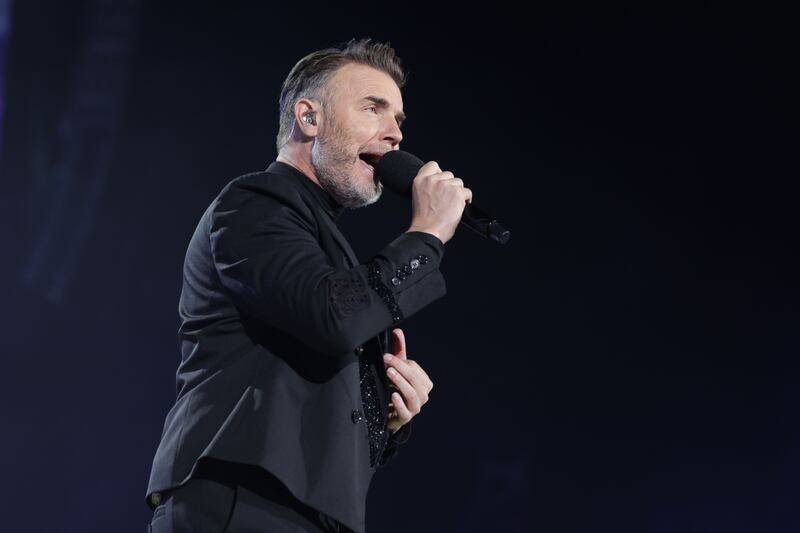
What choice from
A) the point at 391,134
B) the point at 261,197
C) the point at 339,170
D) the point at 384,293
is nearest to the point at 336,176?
the point at 339,170

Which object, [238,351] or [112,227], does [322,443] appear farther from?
[112,227]

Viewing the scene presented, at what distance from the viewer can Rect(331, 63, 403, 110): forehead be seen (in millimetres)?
1595

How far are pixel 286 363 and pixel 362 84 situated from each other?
63 cm

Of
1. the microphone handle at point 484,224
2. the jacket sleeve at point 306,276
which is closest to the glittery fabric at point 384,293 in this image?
the jacket sleeve at point 306,276

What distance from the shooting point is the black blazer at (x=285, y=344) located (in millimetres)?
1149

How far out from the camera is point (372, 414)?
1.31m

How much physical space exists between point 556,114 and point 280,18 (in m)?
1.27

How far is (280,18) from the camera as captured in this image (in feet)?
11.6

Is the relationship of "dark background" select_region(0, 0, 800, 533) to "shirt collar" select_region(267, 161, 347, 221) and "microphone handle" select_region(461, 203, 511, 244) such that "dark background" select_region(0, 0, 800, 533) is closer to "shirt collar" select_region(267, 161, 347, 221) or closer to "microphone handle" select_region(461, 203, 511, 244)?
"shirt collar" select_region(267, 161, 347, 221)

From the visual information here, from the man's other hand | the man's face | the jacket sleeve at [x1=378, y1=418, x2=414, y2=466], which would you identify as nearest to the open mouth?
the man's face

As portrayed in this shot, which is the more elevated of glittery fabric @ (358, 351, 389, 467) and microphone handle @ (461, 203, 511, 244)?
microphone handle @ (461, 203, 511, 244)

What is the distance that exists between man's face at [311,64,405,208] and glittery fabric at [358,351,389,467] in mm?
336

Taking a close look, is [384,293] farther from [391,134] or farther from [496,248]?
[496,248]

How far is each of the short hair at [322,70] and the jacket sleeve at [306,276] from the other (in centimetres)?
40
